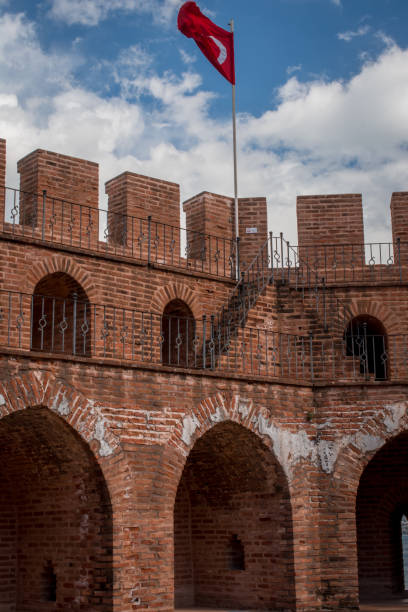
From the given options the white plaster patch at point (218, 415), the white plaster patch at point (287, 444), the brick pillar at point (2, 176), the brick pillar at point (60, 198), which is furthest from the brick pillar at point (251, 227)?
the brick pillar at point (2, 176)

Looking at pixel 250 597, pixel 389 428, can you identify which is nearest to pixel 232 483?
pixel 250 597

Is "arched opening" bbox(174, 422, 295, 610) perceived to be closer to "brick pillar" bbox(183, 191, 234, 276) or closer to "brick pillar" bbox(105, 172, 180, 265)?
"brick pillar" bbox(105, 172, 180, 265)

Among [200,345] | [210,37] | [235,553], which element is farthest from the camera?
[210,37]

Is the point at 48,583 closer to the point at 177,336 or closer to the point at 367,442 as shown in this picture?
the point at 177,336

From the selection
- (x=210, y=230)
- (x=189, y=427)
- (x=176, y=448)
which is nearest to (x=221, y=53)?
(x=210, y=230)

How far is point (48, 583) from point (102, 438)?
2.56 metres

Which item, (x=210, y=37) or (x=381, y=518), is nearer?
(x=381, y=518)

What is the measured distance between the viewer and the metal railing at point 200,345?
13.9m

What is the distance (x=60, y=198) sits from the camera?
14211 mm

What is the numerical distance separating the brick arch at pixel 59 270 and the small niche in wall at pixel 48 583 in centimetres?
414

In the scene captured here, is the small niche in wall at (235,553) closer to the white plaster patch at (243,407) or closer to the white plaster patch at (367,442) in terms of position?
the white plaster patch at (243,407)

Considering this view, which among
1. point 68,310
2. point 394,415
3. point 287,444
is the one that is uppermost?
point 68,310

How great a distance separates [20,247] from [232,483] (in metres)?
Answer: 4.99

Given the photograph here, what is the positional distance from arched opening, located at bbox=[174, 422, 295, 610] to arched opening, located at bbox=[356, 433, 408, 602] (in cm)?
302
